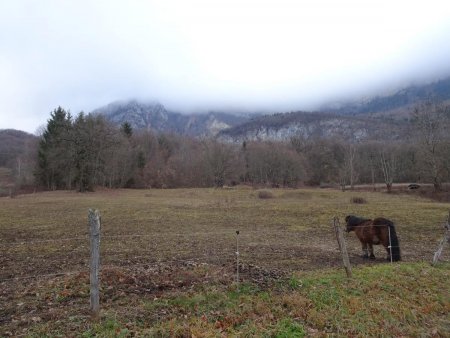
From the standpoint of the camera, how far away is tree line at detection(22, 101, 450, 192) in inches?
2219

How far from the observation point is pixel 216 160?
94750mm

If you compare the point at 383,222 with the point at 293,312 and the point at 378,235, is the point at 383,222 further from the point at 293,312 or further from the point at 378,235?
the point at 293,312

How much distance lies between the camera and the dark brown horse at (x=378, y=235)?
12.6 meters

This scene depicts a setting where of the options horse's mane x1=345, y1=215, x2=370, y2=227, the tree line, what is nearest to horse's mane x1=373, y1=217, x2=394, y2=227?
horse's mane x1=345, y1=215, x2=370, y2=227

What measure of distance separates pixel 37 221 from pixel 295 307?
22026 mm

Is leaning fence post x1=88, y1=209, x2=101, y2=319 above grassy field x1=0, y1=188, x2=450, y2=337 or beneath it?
above

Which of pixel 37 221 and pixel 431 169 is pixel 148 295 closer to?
pixel 37 221

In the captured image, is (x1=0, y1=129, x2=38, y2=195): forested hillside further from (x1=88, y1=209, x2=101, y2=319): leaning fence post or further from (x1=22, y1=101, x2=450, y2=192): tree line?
(x1=88, y1=209, x2=101, y2=319): leaning fence post

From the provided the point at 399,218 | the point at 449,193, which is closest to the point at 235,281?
the point at 399,218

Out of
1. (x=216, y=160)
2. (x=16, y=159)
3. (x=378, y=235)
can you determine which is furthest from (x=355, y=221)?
(x=16, y=159)

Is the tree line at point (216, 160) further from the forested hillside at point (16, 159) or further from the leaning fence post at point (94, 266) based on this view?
the leaning fence post at point (94, 266)

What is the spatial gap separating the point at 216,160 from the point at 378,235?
8208cm

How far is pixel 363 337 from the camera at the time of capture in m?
6.36

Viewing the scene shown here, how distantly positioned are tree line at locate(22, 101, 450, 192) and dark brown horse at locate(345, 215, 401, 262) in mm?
44875
